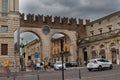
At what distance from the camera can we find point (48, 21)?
70125 mm

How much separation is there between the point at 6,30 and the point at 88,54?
2581 centimetres

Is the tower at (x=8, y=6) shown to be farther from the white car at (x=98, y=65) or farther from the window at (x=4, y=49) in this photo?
the white car at (x=98, y=65)

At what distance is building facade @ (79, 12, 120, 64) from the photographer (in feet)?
192

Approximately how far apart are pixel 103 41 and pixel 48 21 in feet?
49.4

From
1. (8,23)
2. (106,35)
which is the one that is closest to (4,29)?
(8,23)

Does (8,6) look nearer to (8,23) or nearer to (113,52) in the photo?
(8,23)

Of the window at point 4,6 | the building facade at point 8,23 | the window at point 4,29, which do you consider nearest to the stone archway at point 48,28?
the window at point 4,29

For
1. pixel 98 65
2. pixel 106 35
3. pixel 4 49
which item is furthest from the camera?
pixel 106 35

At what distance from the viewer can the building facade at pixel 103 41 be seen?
58406 mm

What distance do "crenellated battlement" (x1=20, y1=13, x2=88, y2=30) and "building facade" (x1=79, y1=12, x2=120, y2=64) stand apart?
4989mm

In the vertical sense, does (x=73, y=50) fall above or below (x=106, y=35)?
below

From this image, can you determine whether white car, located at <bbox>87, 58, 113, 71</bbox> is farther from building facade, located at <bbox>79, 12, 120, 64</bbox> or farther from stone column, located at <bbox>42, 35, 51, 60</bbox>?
stone column, located at <bbox>42, 35, 51, 60</bbox>

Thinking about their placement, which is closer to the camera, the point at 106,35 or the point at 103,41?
the point at 106,35

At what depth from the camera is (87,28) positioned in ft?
253
